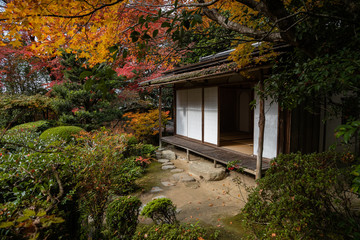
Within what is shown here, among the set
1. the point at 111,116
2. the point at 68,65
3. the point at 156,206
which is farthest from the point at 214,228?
the point at 68,65

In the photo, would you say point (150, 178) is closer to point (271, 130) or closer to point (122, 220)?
point (122, 220)

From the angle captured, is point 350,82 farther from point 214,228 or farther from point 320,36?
point 214,228

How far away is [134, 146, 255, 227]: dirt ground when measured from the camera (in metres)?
4.15

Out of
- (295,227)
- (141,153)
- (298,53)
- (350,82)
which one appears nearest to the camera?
(350,82)

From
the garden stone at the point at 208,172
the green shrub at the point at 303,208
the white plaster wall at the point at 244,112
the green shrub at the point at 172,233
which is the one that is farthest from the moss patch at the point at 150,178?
the white plaster wall at the point at 244,112

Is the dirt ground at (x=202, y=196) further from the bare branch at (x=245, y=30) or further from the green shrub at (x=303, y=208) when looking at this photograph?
the bare branch at (x=245, y=30)

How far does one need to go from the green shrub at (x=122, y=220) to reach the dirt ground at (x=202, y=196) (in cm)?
113

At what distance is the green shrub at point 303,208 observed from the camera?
81.4 inches

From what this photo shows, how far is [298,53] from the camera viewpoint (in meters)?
3.16

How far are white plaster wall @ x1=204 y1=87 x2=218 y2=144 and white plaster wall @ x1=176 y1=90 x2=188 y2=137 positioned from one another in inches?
66.0

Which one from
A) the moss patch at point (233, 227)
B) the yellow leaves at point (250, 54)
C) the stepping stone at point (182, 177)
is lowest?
the stepping stone at point (182, 177)

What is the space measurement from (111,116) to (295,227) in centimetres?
1004

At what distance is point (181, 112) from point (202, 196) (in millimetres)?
5602

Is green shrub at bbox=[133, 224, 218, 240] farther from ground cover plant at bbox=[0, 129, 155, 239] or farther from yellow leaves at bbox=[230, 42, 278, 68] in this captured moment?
yellow leaves at bbox=[230, 42, 278, 68]
